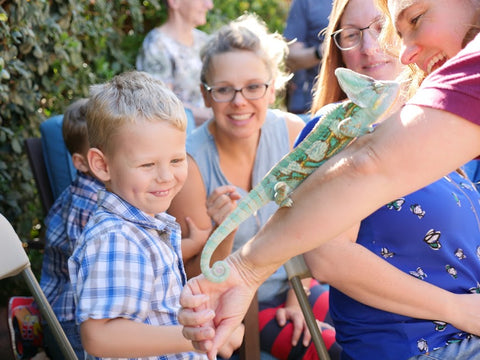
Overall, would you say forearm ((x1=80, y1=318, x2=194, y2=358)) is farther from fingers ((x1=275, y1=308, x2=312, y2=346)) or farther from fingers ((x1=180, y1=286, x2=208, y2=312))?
fingers ((x1=275, y1=308, x2=312, y2=346))

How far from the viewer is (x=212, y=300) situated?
5.03 ft

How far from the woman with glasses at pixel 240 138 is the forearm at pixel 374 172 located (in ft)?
5.13

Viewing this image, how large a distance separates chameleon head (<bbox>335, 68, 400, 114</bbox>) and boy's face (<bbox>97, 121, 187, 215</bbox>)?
0.85 metres

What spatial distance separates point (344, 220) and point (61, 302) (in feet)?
6.00

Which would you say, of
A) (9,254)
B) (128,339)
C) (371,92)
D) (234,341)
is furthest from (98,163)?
(371,92)

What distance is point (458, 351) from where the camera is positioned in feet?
5.93

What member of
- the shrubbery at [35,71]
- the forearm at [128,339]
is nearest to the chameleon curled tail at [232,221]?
the forearm at [128,339]

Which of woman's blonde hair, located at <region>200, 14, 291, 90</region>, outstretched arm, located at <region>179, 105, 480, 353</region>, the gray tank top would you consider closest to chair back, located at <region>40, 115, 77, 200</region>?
the gray tank top

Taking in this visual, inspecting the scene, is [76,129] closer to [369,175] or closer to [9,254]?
[9,254]

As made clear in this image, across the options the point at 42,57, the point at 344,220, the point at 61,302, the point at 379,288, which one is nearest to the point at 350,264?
the point at 379,288

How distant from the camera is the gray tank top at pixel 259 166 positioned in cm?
299

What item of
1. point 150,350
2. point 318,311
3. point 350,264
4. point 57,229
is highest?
point 57,229

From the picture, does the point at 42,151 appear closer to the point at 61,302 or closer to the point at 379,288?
the point at 61,302

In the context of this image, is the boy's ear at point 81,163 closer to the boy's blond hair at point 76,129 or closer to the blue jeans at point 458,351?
the boy's blond hair at point 76,129
